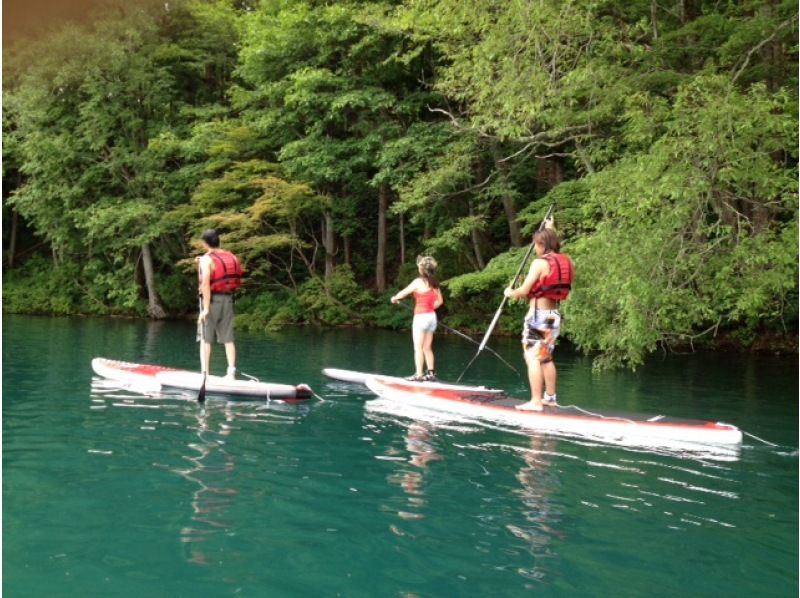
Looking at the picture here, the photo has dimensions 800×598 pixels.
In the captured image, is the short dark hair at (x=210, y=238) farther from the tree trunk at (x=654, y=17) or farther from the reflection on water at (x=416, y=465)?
the tree trunk at (x=654, y=17)

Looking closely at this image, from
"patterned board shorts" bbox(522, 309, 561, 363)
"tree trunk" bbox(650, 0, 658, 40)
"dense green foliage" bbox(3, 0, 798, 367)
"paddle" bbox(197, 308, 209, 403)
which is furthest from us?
"tree trunk" bbox(650, 0, 658, 40)

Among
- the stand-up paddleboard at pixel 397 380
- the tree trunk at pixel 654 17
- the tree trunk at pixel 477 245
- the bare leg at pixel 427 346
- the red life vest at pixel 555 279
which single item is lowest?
the stand-up paddleboard at pixel 397 380

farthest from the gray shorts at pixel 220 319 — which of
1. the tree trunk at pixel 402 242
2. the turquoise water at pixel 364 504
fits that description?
the tree trunk at pixel 402 242

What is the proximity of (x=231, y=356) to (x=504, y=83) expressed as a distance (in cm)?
585

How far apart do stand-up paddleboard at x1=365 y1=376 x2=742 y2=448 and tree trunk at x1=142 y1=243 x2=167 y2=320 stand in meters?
21.8

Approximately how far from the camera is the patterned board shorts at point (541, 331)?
851cm

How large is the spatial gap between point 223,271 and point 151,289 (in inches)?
845

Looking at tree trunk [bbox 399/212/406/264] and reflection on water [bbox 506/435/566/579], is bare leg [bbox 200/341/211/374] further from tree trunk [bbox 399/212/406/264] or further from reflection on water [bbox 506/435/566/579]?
tree trunk [bbox 399/212/406/264]

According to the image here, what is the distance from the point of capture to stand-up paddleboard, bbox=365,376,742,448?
780 centimetres

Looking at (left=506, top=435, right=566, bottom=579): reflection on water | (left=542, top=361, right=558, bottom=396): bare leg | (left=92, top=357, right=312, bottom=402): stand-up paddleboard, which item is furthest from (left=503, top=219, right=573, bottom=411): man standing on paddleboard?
(left=92, top=357, right=312, bottom=402): stand-up paddleboard

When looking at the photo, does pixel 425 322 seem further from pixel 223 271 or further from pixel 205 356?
pixel 205 356

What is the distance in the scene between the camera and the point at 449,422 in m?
8.84

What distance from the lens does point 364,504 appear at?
5.68 m

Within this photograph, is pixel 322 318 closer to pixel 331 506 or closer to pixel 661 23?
pixel 661 23
